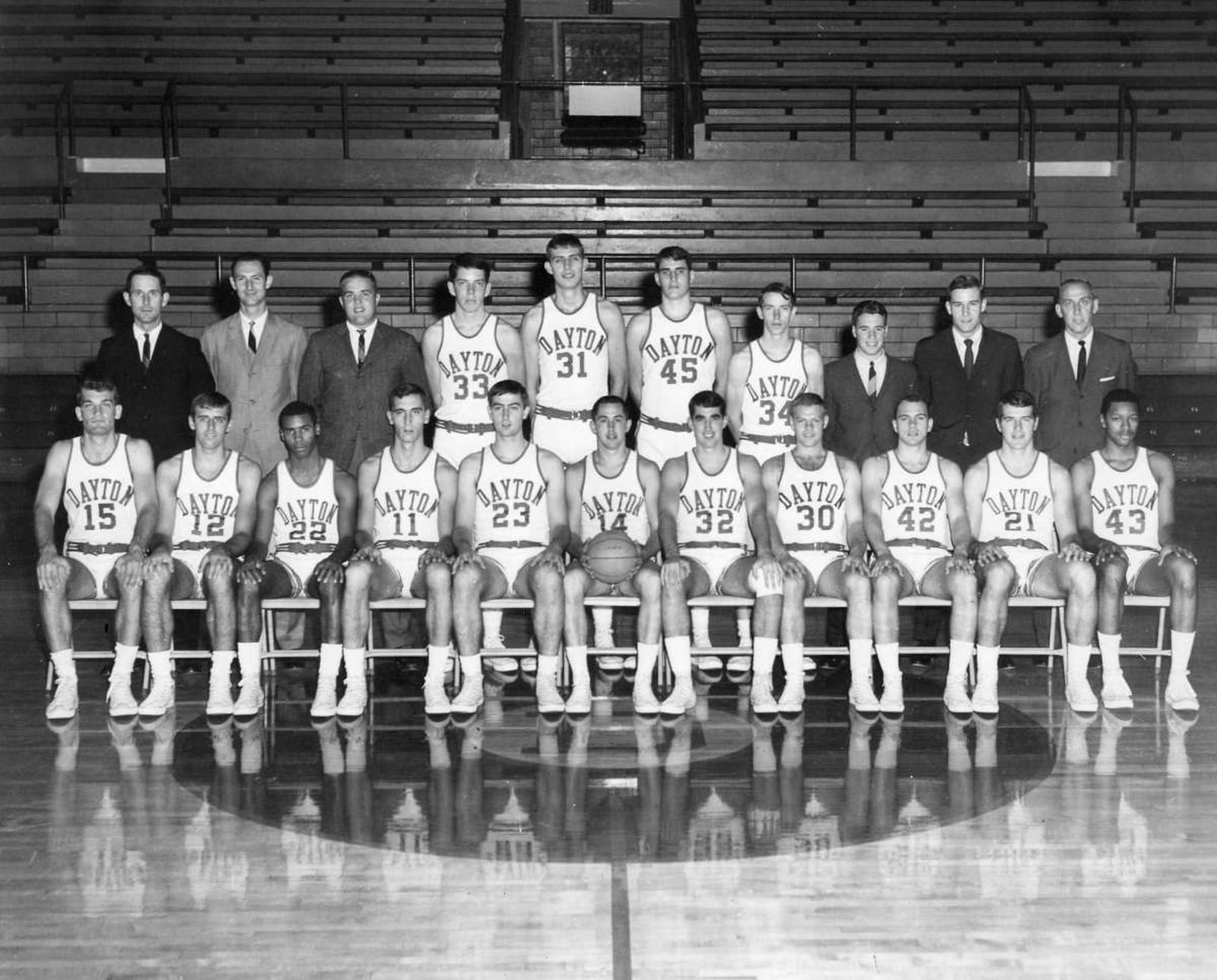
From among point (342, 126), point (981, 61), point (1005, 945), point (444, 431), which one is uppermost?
point (981, 61)

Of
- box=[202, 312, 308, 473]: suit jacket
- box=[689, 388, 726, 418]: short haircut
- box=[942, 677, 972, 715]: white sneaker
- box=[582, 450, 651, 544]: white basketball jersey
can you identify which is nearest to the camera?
box=[942, 677, 972, 715]: white sneaker

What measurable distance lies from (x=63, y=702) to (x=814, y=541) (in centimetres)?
293

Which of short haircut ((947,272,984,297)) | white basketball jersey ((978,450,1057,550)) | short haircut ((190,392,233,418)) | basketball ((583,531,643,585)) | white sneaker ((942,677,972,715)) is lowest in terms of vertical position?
white sneaker ((942,677,972,715))

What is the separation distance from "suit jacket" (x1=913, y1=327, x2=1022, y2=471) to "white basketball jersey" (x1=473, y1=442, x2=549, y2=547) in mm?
1795

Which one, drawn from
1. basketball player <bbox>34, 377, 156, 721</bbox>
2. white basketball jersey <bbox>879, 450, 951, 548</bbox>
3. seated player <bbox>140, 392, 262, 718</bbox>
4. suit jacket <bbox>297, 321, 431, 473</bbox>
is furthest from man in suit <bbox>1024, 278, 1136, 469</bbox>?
basketball player <bbox>34, 377, 156, 721</bbox>

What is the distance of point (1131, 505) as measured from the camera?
593 cm

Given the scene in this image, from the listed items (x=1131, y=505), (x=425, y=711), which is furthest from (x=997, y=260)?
(x=425, y=711)

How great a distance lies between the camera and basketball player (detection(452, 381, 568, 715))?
550 cm

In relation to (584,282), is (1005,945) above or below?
below

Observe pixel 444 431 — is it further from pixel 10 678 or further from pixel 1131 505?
pixel 1131 505

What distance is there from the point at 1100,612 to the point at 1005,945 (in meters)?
2.42

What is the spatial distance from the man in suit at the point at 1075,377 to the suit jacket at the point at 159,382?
357 centimetres

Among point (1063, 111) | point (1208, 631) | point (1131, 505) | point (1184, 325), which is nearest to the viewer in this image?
point (1131, 505)

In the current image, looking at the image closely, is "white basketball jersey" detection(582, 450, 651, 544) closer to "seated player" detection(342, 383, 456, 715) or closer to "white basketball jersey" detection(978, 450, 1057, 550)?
"seated player" detection(342, 383, 456, 715)
